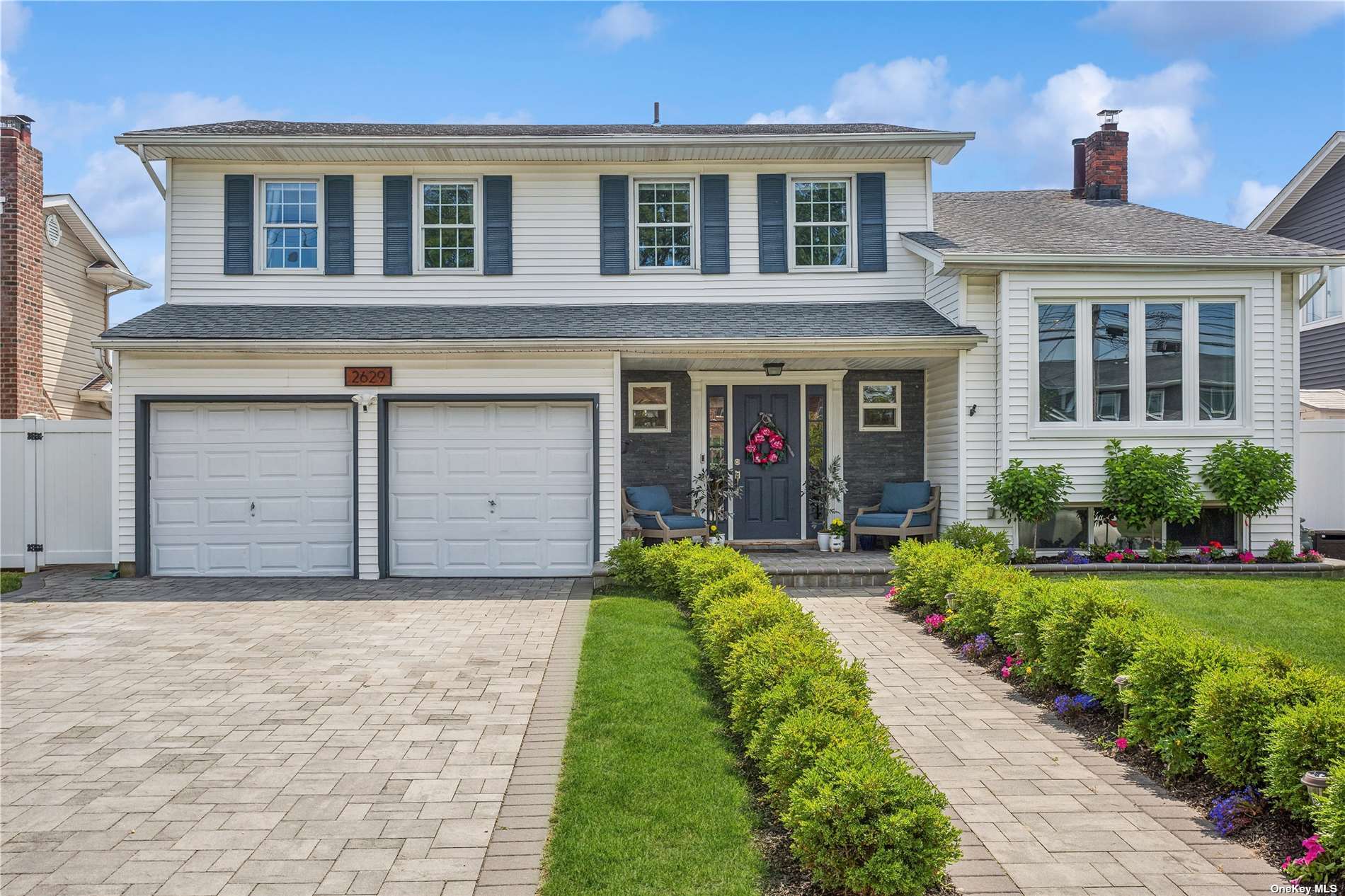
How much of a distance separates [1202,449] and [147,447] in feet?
44.1

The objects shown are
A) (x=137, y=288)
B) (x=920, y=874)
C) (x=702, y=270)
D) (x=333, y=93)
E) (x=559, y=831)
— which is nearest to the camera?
(x=920, y=874)

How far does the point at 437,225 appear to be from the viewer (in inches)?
482

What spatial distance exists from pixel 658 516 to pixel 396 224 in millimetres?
5435

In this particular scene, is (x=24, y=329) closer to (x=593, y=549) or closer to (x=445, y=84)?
(x=445, y=84)

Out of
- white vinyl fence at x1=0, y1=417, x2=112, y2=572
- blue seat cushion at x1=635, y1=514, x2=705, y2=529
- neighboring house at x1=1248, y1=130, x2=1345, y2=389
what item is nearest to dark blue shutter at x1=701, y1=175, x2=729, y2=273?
blue seat cushion at x1=635, y1=514, x2=705, y2=529

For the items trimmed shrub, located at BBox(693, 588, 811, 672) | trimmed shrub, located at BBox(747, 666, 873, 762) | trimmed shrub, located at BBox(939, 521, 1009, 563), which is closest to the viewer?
trimmed shrub, located at BBox(747, 666, 873, 762)

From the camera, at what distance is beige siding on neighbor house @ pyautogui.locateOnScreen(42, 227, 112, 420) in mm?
14750

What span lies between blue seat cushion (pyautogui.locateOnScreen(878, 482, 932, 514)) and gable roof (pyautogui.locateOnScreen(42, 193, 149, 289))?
1426 cm

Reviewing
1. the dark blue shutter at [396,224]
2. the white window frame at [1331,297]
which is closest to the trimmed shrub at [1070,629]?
the dark blue shutter at [396,224]

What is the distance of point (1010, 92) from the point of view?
20.4m

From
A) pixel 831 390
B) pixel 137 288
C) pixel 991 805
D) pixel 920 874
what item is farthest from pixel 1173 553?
pixel 137 288

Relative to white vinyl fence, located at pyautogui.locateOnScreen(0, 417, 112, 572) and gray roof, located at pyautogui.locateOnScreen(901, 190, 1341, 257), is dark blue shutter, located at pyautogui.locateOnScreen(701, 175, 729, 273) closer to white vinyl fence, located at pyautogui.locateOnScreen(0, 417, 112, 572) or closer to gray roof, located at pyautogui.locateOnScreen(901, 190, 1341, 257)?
gray roof, located at pyautogui.locateOnScreen(901, 190, 1341, 257)

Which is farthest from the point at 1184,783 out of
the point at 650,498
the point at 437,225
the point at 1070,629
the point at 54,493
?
the point at 54,493

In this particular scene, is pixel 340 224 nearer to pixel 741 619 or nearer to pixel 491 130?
pixel 491 130
